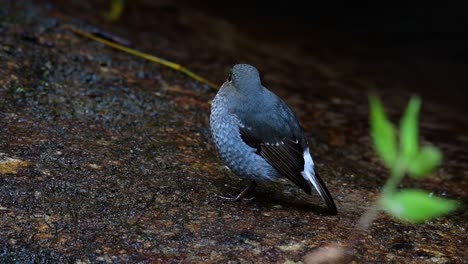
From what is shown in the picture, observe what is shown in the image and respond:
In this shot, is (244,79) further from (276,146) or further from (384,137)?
(384,137)

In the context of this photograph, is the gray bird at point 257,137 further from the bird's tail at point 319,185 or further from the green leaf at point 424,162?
the green leaf at point 424,162

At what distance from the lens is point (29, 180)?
446 cm

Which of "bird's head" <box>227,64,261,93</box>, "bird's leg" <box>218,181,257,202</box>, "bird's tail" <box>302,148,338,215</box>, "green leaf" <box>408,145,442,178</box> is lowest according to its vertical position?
"bird's leg" <box>218,181,257,202</box>

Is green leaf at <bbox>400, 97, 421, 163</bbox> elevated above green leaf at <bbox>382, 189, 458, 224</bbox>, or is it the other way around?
green leaf at <bbox>400, 97, 421, 163</bbox>

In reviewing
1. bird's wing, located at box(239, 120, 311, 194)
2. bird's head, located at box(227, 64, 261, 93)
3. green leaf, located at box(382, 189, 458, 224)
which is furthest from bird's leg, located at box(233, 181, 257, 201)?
green leaf, located at box(382, 189, 458, 224)

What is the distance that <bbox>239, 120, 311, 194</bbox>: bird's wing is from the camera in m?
4.69

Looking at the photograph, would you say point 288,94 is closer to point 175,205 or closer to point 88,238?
point 175,205

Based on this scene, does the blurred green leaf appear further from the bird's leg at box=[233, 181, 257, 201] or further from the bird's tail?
the bird's tail

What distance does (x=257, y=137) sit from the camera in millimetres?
4734

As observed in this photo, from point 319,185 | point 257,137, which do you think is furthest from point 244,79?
point 319,185

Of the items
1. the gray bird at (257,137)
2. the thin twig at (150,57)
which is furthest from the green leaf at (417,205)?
the thin twig at (150,57)

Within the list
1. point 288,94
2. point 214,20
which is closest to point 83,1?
point 214,20

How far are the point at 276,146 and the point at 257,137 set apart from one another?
0.14 meters

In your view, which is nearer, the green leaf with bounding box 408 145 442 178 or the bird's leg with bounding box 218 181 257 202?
the green leaf with bounding box 408 145 442 178
